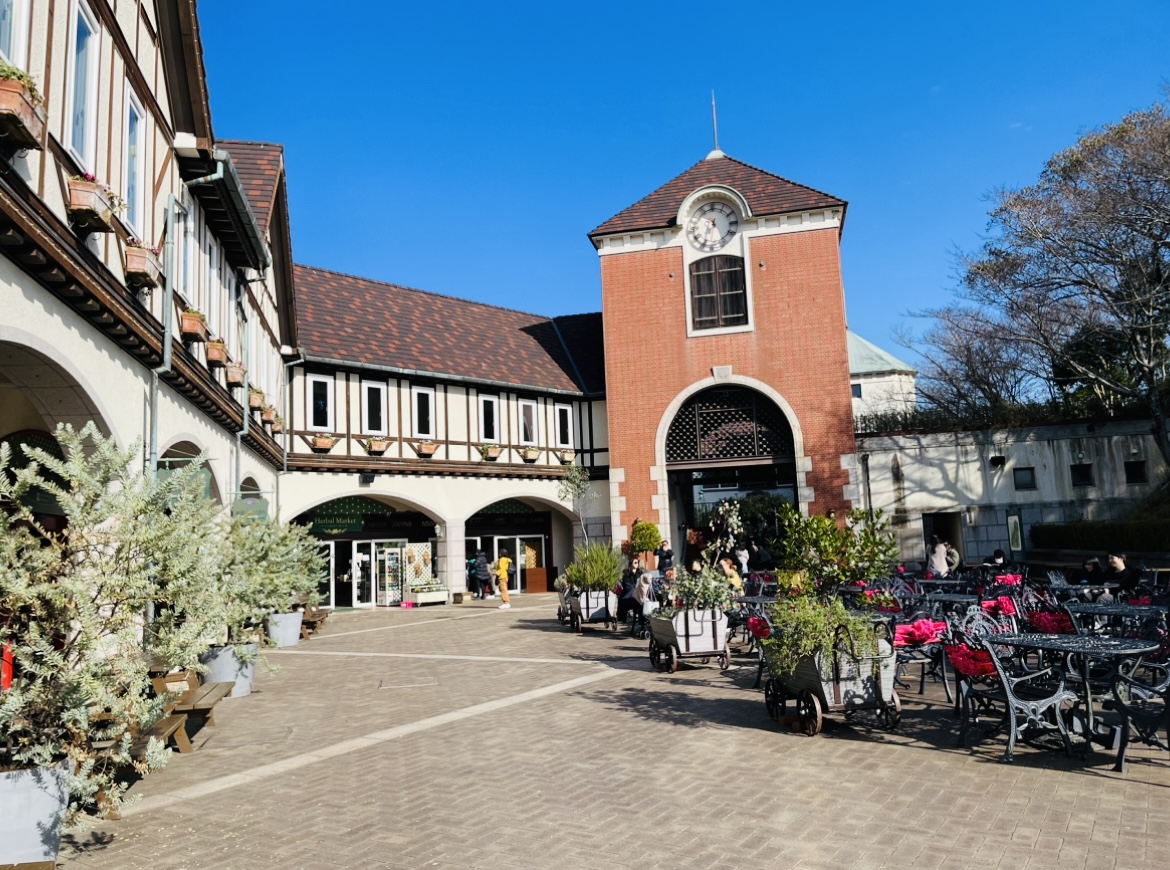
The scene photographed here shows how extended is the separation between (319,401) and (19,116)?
1815 centimetres

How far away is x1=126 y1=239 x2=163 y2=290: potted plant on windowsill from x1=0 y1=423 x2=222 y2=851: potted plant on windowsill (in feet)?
11.1

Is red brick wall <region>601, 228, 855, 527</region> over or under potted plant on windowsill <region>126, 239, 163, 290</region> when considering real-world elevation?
over

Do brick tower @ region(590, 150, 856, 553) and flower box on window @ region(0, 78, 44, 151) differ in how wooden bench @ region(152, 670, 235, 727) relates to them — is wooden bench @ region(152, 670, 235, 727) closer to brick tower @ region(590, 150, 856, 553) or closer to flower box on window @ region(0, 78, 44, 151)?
flower box on window @ region(0, 78, 44, 151)

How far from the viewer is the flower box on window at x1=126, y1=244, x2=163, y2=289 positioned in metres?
8.28

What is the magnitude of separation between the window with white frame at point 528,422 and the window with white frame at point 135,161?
61.3 feet

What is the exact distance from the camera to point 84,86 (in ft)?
25.4

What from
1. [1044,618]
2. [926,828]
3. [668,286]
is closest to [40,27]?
[926,828]

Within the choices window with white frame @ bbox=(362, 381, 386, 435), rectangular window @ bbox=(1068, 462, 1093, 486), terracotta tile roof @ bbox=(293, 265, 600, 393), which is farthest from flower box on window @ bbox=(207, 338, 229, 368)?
rectangular window @ bbox=(1068, 462, 1093, 486)

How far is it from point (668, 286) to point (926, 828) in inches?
891

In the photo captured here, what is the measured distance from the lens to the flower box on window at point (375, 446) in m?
23.6

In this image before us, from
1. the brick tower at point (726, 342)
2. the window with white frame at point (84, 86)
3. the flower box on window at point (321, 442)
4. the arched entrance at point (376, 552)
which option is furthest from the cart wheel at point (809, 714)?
A: the arched entrance at point (376, 552)

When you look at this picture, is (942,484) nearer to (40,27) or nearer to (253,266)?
(253,266)

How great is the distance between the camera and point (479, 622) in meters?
19.2

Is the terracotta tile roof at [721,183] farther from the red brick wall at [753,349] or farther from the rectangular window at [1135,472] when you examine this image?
the rectangular window at [1135,472]
